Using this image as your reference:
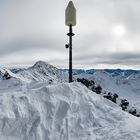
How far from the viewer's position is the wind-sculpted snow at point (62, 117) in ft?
42.5

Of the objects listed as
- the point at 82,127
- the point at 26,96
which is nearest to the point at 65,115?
the point at 82,127

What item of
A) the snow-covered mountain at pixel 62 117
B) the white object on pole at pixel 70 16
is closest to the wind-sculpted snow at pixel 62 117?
the snow-covered mountain at pixel 62 117

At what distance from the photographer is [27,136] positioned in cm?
1284

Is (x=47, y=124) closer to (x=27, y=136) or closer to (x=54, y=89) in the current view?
(x=27, y=136)

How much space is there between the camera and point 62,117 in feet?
46.4

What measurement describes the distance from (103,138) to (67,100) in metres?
3.00

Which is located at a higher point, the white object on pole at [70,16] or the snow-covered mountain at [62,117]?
the white object on pole at [70,16]

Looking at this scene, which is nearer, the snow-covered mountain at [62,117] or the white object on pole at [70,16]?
the snow-covered mountain at [62,117]

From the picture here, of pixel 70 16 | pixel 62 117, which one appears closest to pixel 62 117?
pixel 62 117

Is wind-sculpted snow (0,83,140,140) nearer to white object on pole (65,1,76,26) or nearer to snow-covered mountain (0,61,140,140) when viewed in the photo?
snow-covered mountain (0,61,140,140)

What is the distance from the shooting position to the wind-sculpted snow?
12969 mm

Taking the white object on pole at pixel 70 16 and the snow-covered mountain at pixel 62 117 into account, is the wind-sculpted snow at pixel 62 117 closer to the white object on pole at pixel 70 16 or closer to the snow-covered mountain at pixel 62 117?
the snow-covered mountain at pixel 62 117

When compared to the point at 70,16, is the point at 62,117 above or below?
below

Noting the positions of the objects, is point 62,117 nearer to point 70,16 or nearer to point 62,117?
point 62,117
